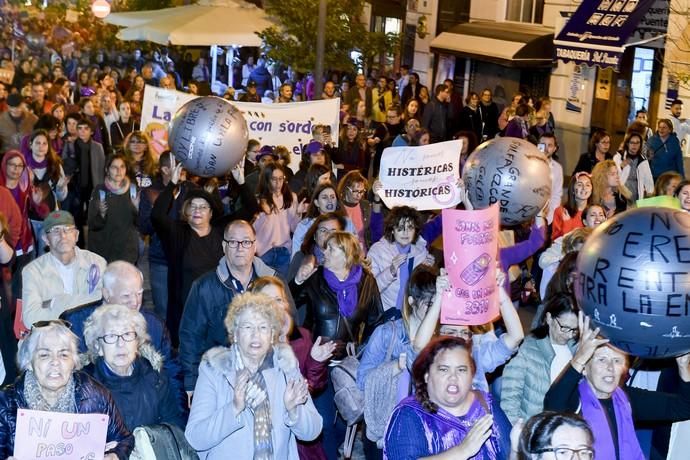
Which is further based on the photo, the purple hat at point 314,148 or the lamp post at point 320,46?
the lamp post at point 320,46

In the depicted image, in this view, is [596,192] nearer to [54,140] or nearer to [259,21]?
[54,140]

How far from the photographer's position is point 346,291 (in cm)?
777

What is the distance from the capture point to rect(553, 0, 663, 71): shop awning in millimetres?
19844

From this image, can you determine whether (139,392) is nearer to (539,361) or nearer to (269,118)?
(539,361)

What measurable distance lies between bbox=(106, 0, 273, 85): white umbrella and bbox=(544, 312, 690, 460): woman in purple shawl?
1871cm

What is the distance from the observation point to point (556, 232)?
10797 mm

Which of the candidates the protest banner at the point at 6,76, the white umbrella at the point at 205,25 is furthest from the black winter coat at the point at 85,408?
the white umbrella at the point at 205,25

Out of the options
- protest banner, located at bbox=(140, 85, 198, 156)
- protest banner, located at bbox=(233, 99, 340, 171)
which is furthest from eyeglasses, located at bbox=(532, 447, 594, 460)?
protest banner, located at bbox=(233, 99, 340, 171)

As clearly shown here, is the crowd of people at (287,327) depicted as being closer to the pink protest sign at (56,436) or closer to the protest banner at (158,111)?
the pink protest sign at (56,436)

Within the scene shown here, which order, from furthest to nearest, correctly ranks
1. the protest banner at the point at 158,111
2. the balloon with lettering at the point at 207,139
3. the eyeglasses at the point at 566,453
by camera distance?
the protest banner at the point at 158,111, the balloon with lettering at the point at 207,139, the eyeglasses at the point at 566,453

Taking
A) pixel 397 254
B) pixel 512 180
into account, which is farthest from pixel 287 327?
pixel 397 254

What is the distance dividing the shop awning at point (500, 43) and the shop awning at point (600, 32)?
1310 mm

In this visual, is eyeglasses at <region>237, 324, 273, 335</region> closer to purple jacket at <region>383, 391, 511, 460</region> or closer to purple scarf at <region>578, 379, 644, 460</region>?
purple jacket at <region>383, 391, 511, 460</region>

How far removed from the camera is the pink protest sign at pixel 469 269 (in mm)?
6461
